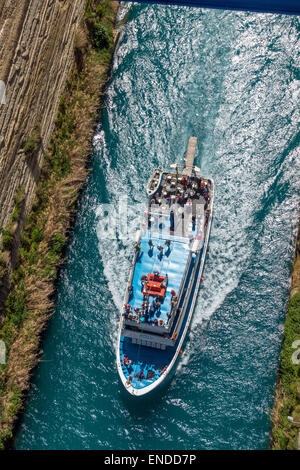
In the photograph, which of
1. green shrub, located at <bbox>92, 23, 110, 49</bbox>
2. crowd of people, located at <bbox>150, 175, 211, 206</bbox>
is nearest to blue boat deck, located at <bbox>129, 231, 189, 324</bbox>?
crowd of people, located at <bbox>150, 175, 211, 206</bbox>

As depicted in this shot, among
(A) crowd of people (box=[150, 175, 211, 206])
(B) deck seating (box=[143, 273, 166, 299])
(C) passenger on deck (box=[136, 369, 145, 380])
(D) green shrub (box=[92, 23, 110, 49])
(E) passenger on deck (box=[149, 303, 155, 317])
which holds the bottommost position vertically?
(C) passenger on deck (box=[136, 369, 145, 380])

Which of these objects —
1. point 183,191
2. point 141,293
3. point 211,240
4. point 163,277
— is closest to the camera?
point 163,277

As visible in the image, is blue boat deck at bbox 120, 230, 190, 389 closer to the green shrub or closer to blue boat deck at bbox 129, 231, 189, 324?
blue boat deck at bbox 129, 231, 189, 324

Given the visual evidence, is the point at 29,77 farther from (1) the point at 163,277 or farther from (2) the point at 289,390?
(2) the point at 289,390

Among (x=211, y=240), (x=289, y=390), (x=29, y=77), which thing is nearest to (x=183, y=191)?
(x=211, y=240)

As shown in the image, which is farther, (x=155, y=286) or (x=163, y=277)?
(x=163, y=277)

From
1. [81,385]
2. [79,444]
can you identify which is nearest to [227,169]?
[81,385]

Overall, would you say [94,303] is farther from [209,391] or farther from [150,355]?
[209,391]
